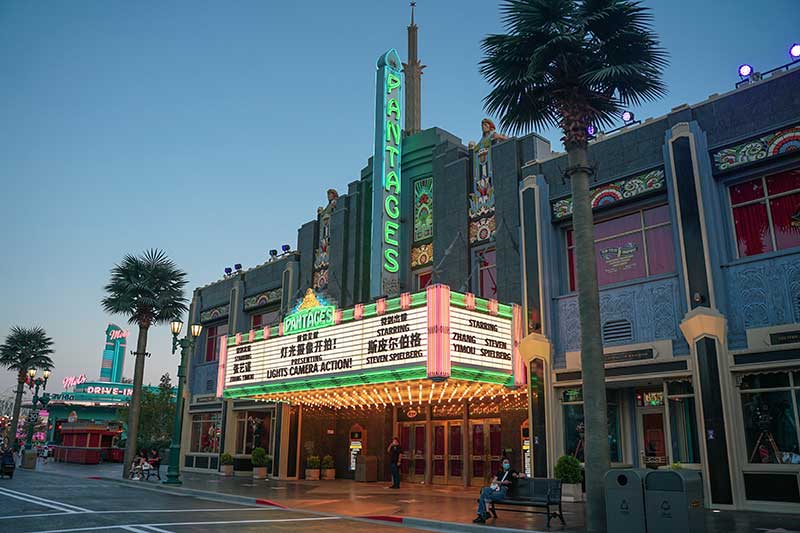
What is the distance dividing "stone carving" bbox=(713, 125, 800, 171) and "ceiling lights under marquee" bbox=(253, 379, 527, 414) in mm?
9446

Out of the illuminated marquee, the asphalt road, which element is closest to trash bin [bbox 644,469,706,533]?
the asphalt road

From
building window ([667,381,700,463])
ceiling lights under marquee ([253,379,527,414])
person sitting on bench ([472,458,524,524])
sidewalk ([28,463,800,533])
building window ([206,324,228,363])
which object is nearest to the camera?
sidewalk ([28,463,800,533])

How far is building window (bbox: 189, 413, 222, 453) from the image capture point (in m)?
37.1

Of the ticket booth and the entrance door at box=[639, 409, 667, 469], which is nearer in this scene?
the entrance door at box=[639, 409, 667, 469]

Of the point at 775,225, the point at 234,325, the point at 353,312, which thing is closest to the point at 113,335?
the point at 234,325

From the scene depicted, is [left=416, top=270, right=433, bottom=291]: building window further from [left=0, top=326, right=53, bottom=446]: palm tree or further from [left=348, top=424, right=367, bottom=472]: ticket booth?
[left=0, top=326, right=53, bottom=446]: palm tree

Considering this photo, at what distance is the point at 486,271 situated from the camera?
81.6 feet

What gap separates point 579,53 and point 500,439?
1448cm

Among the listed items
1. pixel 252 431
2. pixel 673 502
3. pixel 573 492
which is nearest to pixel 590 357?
pixel 673 502

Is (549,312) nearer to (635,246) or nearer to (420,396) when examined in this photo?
(635,246)

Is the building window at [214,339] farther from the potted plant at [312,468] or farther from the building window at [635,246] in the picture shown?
the building window at [635,246]

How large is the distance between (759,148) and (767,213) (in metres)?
1.77

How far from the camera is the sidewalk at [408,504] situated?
46.6ft

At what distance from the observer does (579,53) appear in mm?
14891
